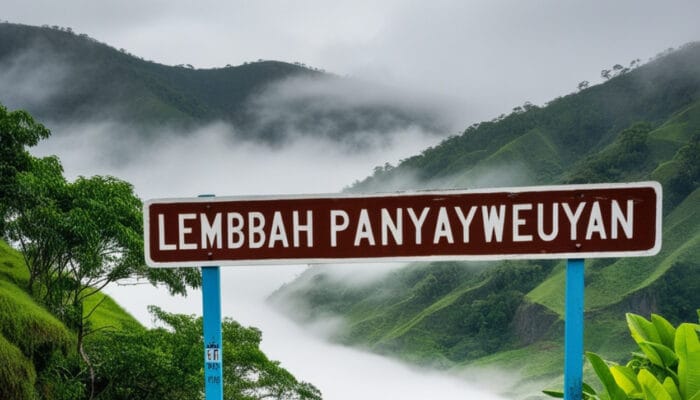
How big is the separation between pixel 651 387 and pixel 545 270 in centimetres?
11875

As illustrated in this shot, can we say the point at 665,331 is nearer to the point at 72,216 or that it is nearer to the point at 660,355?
the point at 660,355

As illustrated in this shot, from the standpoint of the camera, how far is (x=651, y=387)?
258 cm

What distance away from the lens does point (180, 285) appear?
47.8 feet

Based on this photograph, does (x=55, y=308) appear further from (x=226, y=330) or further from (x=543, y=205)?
(x=543, y=205)

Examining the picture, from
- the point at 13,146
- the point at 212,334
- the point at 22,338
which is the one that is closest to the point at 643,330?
the point at 212,334

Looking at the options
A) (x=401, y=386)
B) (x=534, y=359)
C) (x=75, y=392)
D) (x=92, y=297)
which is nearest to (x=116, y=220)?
(x=75, y=392)

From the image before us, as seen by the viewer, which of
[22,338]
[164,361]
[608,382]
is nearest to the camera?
[608,382]

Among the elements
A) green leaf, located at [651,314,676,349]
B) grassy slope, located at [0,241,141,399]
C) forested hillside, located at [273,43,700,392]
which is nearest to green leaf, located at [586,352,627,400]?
green leaf, located at [651,314,676,349]

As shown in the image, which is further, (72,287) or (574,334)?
(72,287)

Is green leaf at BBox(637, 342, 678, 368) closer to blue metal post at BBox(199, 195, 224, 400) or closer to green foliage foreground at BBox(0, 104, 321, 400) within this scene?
blue metal post at BBox(199, 195, 224, 400)

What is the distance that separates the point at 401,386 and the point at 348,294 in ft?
127

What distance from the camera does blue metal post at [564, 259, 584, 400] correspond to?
284 cm

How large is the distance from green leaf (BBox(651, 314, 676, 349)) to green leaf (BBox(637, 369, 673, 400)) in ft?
1.94

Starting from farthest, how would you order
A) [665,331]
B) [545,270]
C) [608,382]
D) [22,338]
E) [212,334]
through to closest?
[545,270] < [22,338] < [665,331] < [212,334] < [608,382]
